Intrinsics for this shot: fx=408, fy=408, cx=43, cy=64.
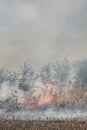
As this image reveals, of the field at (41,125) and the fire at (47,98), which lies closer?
A: the field at (41,125)

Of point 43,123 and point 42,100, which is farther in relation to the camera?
point 42,100

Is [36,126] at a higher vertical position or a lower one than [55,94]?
lower

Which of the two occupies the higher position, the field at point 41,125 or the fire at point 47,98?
the fire at point 47,98

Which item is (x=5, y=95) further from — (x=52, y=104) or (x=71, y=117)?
(x=71, y=117)

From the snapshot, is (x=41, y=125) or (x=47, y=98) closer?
(x=41, y=125)

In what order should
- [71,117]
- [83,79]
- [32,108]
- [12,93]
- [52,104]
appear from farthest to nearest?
[83,79]
[12,93]
[52,104]
[32,108]
[71,117]

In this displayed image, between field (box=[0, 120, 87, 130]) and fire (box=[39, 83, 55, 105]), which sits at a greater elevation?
fire (box=[39, 83, 55, 105])

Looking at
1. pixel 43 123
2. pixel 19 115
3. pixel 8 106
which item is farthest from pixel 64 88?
pixel 43 123

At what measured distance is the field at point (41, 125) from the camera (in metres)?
47.3

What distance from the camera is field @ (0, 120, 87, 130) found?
155 feet

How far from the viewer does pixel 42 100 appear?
71062 mm

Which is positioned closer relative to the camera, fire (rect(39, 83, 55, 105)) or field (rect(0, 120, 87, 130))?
field (rect(0, 120, 87, 130))

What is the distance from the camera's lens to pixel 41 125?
4856 cm

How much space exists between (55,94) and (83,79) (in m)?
6.36
